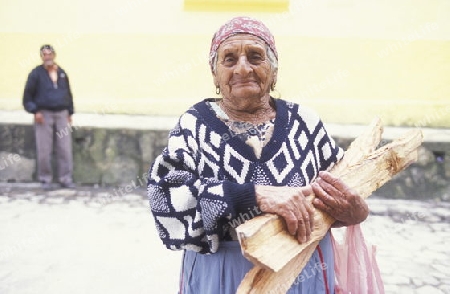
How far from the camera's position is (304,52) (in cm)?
677

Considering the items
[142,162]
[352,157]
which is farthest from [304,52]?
[352,157]

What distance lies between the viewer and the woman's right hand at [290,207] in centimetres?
121

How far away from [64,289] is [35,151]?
3.46 metres

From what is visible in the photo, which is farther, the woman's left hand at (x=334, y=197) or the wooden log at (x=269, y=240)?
the woman's left hand at (x=334, y=197)

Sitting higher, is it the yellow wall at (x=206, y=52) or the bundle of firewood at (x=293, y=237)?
the yellow wall at (x=206, y=52)

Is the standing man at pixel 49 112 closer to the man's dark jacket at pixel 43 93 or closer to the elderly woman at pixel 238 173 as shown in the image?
the man's dark jacket at pixel 43 93

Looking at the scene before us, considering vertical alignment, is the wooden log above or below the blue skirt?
above

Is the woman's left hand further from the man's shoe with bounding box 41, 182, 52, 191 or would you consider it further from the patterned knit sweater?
the man's shoe with bounding box 41, 182, 52, 191

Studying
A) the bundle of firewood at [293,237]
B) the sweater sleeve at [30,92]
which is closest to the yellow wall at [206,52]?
the sweater sleeve at [30,92]

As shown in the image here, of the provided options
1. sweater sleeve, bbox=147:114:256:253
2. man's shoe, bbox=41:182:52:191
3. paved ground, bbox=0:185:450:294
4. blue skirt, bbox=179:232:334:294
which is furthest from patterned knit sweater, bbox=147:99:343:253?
man's shoe, bbox=41:182:52:191

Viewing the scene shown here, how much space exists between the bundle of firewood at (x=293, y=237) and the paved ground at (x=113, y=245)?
229 centimetres

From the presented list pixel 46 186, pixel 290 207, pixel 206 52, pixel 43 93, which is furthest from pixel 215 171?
pixel 206 52

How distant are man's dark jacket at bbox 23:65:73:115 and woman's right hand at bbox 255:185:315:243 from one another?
5.43m

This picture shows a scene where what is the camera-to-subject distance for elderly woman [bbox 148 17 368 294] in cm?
125
